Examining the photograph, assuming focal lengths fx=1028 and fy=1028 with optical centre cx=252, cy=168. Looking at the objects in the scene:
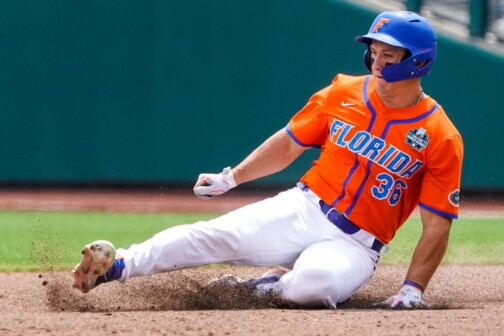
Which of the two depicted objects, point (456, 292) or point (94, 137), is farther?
point (94, 137)

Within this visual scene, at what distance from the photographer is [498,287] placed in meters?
5.38

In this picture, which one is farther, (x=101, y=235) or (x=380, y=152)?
(x=101, y=235)

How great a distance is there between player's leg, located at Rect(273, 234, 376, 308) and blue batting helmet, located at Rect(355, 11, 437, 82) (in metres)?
0.77

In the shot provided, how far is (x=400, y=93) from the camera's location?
451cm

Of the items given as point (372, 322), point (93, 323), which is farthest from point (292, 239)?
point (93, 323)

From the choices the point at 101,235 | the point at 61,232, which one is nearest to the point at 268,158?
the point at 101,235

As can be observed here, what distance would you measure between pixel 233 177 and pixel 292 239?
0.43 m

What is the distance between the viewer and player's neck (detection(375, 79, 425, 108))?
177 inches

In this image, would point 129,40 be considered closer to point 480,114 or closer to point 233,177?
point 480,114

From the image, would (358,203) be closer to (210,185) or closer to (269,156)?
(269,156)

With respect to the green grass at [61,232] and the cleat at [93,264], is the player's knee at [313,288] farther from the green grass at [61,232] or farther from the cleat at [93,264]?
the green grass at [61,232]

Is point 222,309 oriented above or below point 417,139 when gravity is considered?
below

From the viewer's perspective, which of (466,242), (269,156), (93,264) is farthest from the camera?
(466,242)

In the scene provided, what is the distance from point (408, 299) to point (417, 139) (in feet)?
2.25
